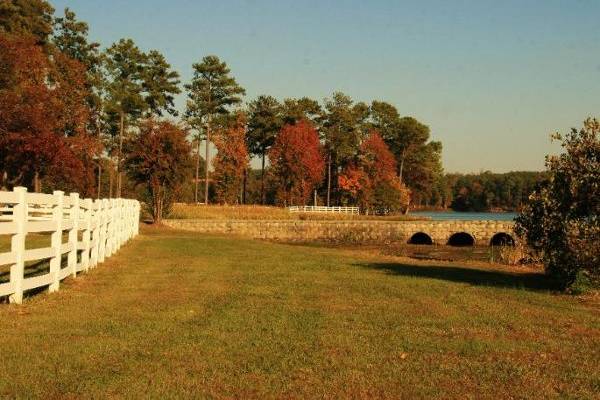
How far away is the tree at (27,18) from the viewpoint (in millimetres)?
58156

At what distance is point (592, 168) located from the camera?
14516mm

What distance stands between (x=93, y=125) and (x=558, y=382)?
247 feet

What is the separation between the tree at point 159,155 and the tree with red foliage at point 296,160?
1388 inches

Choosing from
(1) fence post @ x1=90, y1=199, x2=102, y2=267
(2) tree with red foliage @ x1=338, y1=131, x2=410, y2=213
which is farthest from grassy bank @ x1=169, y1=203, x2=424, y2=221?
(1) fence post @ x1=90, y1=199, x2=102, y2=267

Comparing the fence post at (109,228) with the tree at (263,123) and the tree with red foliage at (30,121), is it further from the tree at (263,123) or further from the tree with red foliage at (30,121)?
the tree at (263,123)

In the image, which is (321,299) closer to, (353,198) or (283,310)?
(283,310)

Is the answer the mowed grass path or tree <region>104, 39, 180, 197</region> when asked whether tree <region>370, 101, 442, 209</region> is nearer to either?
tree <region>104, 39, 180, 197</region>

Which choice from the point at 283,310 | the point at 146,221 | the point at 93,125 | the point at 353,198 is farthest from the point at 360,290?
the point at 353,198

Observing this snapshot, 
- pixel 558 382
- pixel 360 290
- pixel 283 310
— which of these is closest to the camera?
pixel 558 382

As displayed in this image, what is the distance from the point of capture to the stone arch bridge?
59.9 m

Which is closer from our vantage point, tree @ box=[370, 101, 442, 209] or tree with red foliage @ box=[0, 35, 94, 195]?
tree with red foliage @ box=[0, 35, 94, 195]

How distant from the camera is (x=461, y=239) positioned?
68.9 metres

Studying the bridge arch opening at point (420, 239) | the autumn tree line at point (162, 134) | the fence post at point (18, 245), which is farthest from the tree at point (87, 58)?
the fence post at point (18, 245)

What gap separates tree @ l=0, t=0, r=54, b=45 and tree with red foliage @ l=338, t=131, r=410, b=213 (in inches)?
1695
